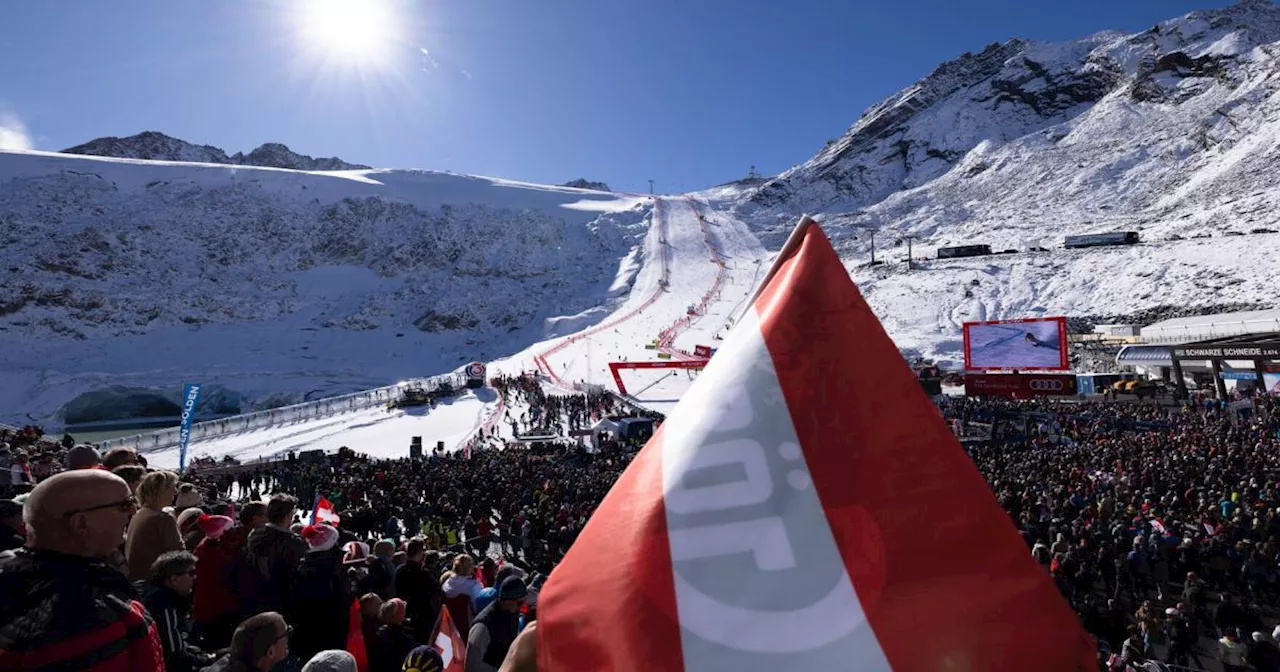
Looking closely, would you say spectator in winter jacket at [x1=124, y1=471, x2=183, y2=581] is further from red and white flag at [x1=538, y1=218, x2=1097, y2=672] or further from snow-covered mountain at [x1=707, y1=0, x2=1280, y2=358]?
snow-covered mountain at [x1=707, y1=0, x2=1280, y2=358]

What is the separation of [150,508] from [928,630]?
12.2 feet

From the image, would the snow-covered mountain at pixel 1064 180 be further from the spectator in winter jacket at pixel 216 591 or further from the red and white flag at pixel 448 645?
the spectator in winter jacket at pixel 216 591

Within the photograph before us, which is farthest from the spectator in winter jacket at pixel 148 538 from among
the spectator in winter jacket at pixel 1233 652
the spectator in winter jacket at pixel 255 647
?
the spectator in winter jacket at pixel 1233 652

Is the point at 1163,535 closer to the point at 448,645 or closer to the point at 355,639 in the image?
the point at 448,645

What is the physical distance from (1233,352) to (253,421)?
40196 mm

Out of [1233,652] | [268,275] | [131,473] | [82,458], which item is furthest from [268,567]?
[268,275]

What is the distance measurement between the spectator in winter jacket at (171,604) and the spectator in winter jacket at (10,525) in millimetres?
1183

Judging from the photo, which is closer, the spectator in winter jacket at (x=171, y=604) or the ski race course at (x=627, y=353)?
the spectator in winter jacket at (x=171, y=604)

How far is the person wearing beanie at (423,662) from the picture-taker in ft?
8.84

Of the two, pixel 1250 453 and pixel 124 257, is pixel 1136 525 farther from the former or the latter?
pixel 124 257

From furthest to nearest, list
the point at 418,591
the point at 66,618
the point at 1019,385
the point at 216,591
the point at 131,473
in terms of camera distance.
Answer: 1. the point at 1019,385
2. the point at 418,591
3. the point at 131,473
4. the point at 216,591
5. the point at 66,618

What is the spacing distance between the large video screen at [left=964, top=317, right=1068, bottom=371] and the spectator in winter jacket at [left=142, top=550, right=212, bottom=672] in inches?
1200

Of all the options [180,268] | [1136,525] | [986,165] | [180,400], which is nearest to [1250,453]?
[1136,525]

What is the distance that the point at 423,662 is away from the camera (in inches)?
107
